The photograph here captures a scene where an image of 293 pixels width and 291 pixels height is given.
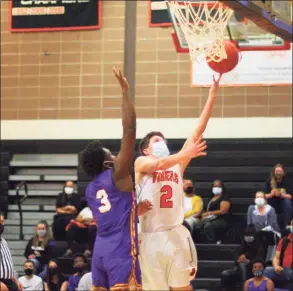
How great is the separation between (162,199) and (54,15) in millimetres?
10595

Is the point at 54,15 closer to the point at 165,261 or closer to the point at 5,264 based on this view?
the point at 5,264

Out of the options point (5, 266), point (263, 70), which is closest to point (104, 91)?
point (263, 70)

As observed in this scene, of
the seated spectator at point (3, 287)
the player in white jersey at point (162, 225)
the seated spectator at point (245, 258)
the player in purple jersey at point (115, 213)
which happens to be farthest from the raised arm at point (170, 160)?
the seated spectator at point (245, 258)

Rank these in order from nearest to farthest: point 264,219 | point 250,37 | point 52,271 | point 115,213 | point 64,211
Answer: point 115,213 < point 250,37 < point 52,271 < point 264,219 < point 64,211

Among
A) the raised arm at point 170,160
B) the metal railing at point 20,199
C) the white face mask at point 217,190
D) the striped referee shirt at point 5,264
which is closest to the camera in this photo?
the raised arm at point 170,160

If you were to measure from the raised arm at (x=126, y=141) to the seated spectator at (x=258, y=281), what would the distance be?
6.14 metres

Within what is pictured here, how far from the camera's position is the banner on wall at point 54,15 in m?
16.5

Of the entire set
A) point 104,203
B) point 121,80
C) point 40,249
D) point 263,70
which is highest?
point 263,70

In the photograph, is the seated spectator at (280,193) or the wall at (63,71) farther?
the wall at (63,71)

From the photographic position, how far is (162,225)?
6.68 m

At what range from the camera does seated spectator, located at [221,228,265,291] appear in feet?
39.8

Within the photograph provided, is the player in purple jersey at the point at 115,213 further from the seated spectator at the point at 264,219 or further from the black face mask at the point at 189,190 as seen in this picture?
the black face mask at the point at 189,190

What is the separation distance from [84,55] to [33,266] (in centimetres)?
556

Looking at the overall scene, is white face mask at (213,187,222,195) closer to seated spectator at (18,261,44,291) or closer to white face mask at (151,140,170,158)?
seated spectator at (18,261,44,291)
